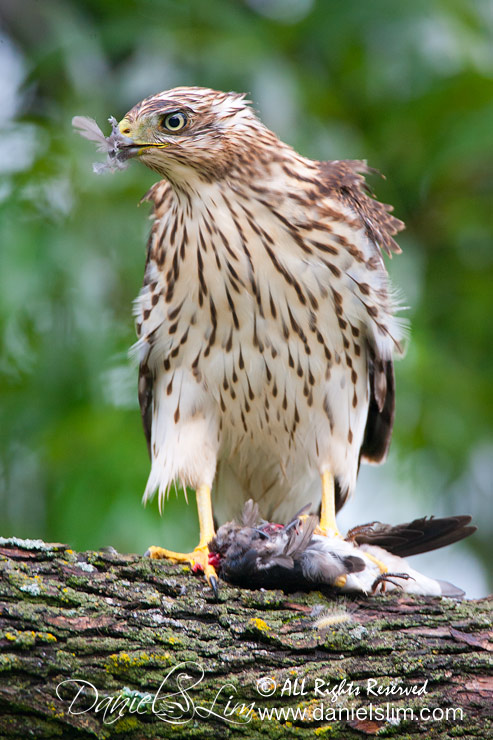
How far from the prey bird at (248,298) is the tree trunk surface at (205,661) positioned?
791 mm

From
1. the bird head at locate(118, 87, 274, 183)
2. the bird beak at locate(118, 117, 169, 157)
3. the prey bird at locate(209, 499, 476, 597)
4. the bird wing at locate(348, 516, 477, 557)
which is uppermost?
the bird head at locate(118, 87, 274, 183)

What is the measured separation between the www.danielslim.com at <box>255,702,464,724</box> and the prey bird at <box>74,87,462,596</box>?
3.64 feet

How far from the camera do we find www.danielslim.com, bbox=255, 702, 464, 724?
8.33ft

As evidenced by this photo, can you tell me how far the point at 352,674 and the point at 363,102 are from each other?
4.48 metres

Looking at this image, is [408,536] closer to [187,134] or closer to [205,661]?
[205,661]

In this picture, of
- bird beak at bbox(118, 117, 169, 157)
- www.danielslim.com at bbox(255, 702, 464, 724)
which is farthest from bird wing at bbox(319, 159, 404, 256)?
www.danielslim.com at bbox(255, 702, 464, 724)

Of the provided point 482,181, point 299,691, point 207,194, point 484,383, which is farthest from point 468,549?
point 299,691

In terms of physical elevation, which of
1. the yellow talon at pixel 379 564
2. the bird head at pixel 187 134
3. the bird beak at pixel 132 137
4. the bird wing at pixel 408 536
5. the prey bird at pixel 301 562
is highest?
the bird head at pixel 187 134

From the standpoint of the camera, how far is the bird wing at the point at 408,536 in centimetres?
377

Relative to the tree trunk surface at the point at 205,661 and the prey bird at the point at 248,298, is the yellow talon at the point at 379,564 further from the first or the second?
the tree trunk surface at the point at 205,661

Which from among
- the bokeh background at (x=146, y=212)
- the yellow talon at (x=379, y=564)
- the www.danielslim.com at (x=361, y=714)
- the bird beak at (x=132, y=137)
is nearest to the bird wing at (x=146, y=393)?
the bokeh background at (x=146, y=212)

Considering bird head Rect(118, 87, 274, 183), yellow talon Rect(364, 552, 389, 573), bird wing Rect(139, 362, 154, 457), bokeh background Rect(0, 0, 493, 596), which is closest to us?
yellow talon Rect(364, 552, 389, 573)

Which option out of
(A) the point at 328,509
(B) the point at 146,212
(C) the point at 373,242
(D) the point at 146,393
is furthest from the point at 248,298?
(B) the point at 146,212

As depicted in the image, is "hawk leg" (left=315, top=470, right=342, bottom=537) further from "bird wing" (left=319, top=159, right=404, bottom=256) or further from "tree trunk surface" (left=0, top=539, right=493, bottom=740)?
"bird wing" (left=319, top=159, right=404, bottom=256)
